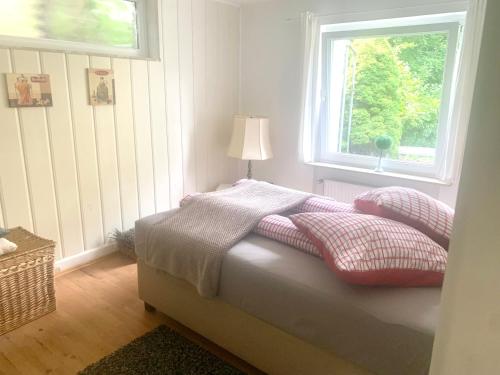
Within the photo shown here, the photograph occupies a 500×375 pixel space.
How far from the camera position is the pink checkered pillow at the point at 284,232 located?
1673 mm

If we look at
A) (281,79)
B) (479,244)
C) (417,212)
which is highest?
(281,79)

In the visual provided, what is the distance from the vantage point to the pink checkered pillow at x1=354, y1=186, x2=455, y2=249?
1.58 meters

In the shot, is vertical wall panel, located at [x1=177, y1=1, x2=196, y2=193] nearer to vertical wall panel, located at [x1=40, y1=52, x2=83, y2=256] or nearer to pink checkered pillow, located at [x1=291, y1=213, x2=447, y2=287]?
vertical wall panel, located at [x1=40, y1=52, x2=83, y2=256]

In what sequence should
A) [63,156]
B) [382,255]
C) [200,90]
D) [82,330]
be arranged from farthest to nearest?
1. [200,90]
2. [63,156]
3. [82,330]
4. [382,255]

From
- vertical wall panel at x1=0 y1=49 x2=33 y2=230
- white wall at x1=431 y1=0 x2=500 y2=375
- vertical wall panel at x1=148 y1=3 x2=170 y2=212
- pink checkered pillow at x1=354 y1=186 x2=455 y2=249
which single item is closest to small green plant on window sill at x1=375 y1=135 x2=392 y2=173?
pink checkered pillow at x1=354 y1=186 x2=455 y2=249

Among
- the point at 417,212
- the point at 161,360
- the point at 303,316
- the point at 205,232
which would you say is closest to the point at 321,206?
the point at 417,212

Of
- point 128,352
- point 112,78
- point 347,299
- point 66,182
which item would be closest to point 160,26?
point 112,78

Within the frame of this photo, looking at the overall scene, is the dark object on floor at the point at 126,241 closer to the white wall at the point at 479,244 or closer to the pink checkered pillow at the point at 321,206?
the pink checkered pillow at the point at 321,206

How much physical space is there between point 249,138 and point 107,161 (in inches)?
46.9

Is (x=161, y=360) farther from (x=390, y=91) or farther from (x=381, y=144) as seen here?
(x=390, y=91)

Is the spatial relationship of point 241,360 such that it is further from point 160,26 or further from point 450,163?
point 160,26

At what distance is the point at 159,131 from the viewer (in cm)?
312

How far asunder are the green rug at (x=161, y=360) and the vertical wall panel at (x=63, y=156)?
1135 millimetres

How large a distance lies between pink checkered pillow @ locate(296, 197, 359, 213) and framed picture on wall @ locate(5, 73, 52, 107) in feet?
5.77
